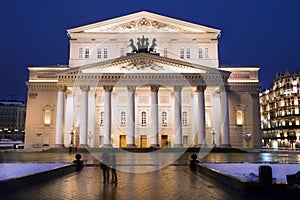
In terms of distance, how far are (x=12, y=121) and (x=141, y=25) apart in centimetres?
8828

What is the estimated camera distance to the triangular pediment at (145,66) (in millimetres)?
44188

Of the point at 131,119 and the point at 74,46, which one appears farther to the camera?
the point at 74,46

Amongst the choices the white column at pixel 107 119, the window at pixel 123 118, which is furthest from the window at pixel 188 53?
the white column at pixel 107 119

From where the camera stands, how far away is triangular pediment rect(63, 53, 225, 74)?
44.2 meters

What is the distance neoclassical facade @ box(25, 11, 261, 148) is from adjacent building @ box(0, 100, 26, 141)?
75.3 m

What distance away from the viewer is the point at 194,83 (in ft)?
147

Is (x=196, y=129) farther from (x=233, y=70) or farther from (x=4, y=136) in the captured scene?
(x=4, y=136)

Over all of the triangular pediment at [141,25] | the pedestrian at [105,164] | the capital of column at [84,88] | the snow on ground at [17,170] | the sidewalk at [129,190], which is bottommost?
the sidewalk at [129,190]

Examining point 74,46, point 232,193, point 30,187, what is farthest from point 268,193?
point 74,46

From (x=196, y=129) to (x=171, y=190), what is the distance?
36444 mm

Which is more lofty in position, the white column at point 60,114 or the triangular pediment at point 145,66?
the triangular pediment at point 145,66

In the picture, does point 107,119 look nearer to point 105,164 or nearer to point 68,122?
point 68,122

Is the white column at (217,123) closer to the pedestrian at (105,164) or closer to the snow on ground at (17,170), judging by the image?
the snow on ground at (17,170)

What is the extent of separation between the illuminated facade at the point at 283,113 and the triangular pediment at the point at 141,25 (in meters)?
45.9
